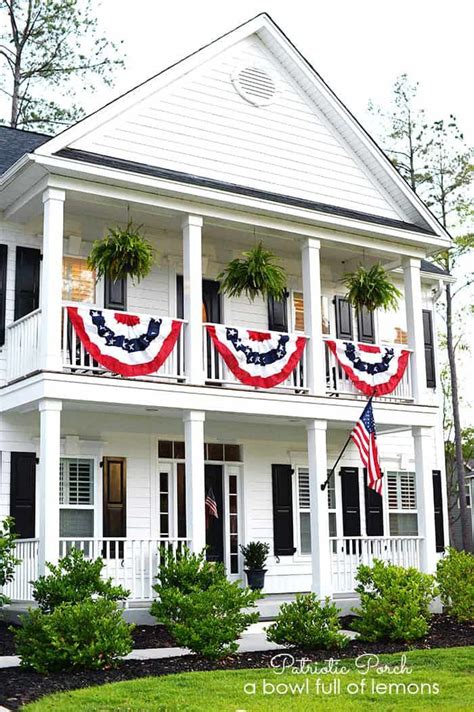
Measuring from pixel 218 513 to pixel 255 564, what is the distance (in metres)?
1.12

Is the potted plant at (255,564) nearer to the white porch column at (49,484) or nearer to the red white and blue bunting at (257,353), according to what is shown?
the red white and blue bunting at (257,353)

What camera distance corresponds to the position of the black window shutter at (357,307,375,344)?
19094 millimetres

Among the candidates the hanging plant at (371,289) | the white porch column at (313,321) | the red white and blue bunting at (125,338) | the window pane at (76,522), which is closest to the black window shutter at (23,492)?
the window pane at (76,522)

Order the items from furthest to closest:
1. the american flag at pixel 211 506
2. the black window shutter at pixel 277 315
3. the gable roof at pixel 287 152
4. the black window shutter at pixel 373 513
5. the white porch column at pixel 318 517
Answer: the black window shutter at pixel 373 513 < the black window shutter at pixel 277 315 < the american flag at pixel 211 506 < the white porch column at pixel 318 517 < the gable roof at pixel 287 152

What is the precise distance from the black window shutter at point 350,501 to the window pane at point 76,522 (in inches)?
209

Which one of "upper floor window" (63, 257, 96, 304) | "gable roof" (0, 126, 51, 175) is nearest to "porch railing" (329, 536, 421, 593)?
"upper floor window" (63, 257, 96, 304)

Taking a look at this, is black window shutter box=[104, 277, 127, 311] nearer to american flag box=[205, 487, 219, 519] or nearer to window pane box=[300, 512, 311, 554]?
american flag box=[205, 487, 219, 519]

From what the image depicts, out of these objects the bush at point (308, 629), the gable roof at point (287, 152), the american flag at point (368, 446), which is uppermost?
the gable roof at point (287, 152)

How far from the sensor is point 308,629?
1137 cm

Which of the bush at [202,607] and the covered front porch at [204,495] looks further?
the covered front porch at [204,495]

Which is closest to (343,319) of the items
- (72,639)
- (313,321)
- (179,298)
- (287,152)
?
(313,321)

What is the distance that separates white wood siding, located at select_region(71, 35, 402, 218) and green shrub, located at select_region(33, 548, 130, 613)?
6.15 m

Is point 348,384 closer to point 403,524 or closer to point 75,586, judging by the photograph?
point 403,524

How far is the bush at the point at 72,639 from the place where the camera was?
9859 millimetres
